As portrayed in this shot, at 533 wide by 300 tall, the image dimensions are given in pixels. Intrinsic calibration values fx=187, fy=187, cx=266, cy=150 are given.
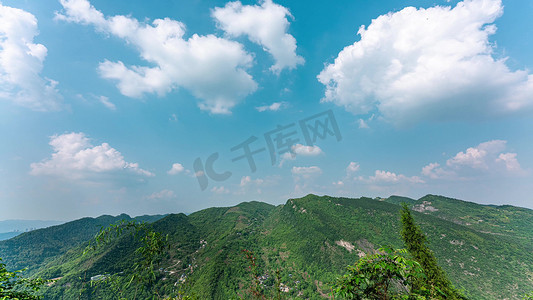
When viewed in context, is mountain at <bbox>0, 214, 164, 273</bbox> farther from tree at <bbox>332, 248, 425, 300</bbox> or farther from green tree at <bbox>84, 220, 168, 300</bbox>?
tree at <bbox>332, 248, 425, 300</bbox>

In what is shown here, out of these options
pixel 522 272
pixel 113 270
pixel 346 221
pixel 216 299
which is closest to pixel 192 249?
pixel 113 270

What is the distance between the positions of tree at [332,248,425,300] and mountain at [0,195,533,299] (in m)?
44.9

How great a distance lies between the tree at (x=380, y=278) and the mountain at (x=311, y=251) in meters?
44.9

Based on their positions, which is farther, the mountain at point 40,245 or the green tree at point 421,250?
the mountain at point 40,245

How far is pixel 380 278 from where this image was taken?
4.55m

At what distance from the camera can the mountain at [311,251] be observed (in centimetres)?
6662

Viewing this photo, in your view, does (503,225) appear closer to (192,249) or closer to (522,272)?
(522,272)

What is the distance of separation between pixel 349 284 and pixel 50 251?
207 meters

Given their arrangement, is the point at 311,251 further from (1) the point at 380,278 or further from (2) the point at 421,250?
(1) the point at 380,278

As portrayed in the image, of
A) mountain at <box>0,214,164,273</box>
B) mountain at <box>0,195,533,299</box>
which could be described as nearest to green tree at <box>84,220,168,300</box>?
mountain at <box>0,195,533,299</box>

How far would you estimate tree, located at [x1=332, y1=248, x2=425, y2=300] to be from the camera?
439cm

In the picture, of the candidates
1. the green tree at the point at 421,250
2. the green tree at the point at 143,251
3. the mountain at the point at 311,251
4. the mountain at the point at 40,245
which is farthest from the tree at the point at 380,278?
the mountain at the point at 40,245

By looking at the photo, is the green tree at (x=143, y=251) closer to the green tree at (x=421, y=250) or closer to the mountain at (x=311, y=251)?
the green tree at (x=421, y=250)

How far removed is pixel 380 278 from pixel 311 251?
90.9 metres
